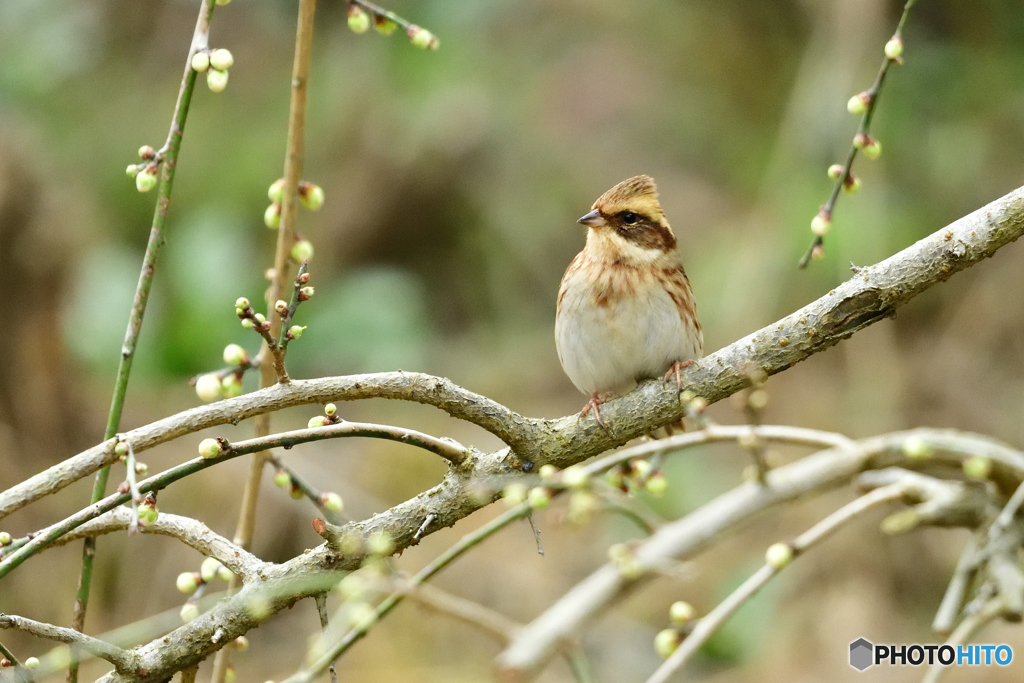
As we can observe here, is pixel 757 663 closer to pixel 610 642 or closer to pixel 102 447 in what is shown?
pixel 610 642

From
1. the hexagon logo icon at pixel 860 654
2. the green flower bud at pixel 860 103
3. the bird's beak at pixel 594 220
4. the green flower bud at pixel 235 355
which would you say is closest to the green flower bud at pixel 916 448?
the green flower bud at pixel 860 103

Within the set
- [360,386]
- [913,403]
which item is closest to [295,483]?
[360,386]

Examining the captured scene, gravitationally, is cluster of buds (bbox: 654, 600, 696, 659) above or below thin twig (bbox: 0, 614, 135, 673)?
below

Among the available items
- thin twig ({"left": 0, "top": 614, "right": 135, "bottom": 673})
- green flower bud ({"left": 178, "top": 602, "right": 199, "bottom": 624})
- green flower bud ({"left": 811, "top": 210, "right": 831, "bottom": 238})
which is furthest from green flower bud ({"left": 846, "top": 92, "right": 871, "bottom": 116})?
thin twig ({"left": 0, "top": 614, "right": 135, "bottom": 673})

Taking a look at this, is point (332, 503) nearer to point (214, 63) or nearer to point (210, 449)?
point (210, 449)

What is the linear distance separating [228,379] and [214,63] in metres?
0.72

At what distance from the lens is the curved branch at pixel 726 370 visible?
2271mm

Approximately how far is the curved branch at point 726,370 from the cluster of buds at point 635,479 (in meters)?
0.08

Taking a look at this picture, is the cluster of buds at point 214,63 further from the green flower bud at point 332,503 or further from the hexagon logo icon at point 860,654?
the hexagon logo icon at point 860,654

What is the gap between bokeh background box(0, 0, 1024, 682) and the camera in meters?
5.84

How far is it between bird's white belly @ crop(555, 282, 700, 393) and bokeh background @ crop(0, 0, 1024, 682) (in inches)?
90.9

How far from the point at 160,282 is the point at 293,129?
393 cm

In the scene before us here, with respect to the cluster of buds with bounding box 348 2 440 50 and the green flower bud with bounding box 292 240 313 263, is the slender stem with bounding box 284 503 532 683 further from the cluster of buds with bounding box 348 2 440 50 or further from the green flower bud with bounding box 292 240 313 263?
the cluster of buds with bounding box 348 2 440 50

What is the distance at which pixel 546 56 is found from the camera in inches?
329
